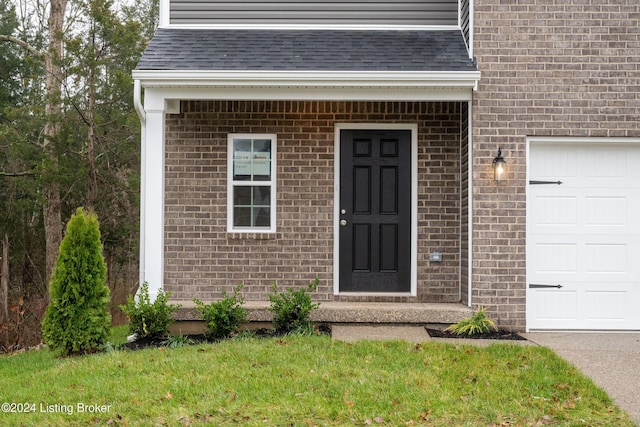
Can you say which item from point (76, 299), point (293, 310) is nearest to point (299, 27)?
point (293, 310)

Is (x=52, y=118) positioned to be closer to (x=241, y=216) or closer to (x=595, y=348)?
(x=241, y=216)

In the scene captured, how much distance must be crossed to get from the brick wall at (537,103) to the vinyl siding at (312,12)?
1376 millimetres

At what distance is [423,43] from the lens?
7.68 metres

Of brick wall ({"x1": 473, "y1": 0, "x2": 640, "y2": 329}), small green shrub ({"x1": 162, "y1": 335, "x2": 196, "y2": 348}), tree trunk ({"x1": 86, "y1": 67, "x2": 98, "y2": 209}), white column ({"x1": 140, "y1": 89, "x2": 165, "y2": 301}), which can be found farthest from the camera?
tree trunk ({"x1": 86, "y1": 67, "x2": 98, "y2": 209})

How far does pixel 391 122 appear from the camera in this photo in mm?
7746

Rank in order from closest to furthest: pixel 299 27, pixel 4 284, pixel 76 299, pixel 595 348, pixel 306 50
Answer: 1. pixel 76 299
2. pixel 595 348
3. pixel 306 50
4. pixel 299 27
5. pixel 4 284

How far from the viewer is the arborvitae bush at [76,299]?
6020 millimetres

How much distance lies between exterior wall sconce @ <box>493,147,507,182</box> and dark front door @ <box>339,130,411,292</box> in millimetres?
1165

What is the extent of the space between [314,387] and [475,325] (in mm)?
2759

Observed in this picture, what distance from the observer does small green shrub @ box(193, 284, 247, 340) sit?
6.56m

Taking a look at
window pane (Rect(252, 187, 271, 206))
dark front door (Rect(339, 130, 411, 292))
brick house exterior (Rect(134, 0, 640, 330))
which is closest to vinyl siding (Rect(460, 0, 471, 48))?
brick house exterior (Rect(134, 0, 640, 330))

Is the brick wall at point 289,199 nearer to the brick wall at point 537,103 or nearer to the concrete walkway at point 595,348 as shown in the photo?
the brick wall at point 537,103

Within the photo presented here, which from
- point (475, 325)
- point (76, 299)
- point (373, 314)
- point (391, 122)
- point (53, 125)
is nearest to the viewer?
point (76, 299)

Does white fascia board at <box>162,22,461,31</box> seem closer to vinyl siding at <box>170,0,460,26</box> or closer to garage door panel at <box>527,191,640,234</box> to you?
vinyl siding at <box>170,0,460,26</box>
